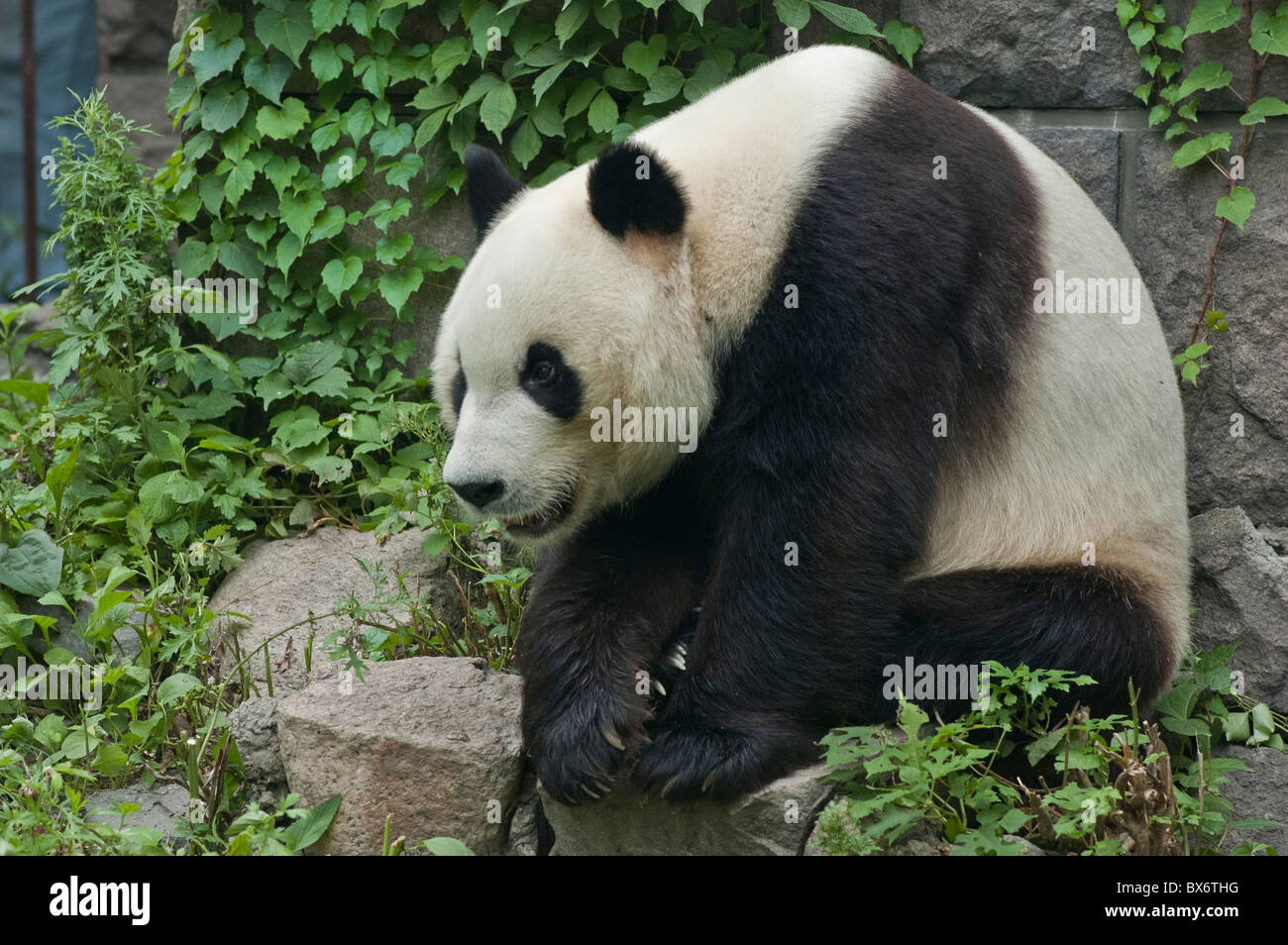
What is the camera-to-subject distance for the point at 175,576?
5.71 metres

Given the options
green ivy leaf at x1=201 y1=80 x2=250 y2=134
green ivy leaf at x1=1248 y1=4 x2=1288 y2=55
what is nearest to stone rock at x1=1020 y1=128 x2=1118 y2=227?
green ivy leaf at x1=1248 y1=4 x2=1288 y2=55

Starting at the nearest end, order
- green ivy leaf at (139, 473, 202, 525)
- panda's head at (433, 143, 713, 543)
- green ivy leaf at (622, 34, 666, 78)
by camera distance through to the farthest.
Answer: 1. panda's head at (433, 143, 713, 543)
2. green ivy leaf at (139, 473, 202, 525)
3. green ivy leaf at (622, 34, 666, 78)

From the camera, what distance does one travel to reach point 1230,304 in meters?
5.20

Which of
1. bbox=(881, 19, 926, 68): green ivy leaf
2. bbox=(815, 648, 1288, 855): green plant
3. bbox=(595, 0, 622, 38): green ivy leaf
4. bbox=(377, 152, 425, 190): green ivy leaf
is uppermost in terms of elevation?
bbox=(595, 0, 622, 38): green ivy leaf

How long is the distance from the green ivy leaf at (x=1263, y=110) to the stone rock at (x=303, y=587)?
11.8 ft

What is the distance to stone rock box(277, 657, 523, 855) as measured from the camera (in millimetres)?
4000

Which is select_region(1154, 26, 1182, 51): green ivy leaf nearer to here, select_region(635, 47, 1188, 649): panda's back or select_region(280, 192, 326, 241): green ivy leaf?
select_region(635, 47, 1188, 649): panda's back

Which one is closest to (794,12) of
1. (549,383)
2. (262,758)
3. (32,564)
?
(549,383)

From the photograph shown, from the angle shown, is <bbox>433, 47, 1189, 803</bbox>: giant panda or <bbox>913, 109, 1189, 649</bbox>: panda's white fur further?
<bbox>913, 109, 1189, 649</bbox>: panda's white fur

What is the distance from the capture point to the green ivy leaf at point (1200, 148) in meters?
5.03

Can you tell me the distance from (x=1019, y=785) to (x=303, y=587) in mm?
3005

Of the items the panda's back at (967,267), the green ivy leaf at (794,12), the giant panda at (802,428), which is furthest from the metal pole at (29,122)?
the panda's back at (967,267)

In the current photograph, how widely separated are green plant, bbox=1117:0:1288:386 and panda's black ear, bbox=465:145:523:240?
8.25ft

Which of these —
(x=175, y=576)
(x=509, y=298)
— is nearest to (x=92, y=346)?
(x=175, y=576)
